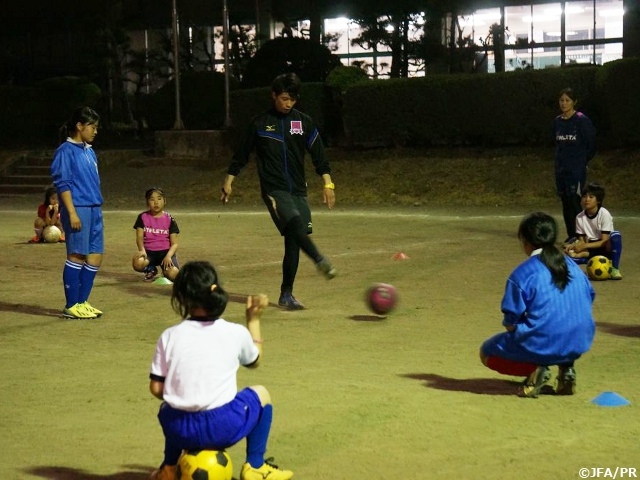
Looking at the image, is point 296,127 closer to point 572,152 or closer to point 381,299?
point 381,299

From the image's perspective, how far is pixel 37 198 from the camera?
25.9 meters

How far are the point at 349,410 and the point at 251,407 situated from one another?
1596 millimetres

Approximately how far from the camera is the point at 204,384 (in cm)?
505

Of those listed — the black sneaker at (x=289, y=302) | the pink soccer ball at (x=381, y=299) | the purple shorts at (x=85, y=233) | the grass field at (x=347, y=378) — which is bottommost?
the grass field at (x=347, y=378)

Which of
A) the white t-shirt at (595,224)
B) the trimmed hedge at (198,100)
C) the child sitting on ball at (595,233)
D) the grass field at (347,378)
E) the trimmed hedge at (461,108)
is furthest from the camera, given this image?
the trimmed hedge at (198,100)

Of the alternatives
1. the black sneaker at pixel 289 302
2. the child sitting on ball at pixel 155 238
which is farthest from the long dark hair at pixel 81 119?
the child sitting on ball at pixel 155 238

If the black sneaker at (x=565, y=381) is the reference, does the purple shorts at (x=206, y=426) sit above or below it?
above

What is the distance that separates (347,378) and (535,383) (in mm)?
1297

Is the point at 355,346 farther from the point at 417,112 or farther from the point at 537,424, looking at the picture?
the point at 417,112

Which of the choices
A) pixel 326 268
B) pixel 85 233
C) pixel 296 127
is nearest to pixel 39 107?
pixel 296 127

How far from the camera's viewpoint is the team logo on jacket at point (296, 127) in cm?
1059

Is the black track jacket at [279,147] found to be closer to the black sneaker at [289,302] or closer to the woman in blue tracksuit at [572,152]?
the black sneaker at [289,302]

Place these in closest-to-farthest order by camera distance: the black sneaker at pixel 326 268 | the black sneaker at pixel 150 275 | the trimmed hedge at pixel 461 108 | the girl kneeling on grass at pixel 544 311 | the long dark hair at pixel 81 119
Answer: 1. the girl kneeling on grass at pixel 544 311
2. the long dark hair at pixel 81 119
3. the black sneaker at pixel 326 268
4. the black sneaker at pixel 150 275
5. the trimmed hedge at pixel 461 108

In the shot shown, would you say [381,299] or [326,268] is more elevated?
[326,268]
